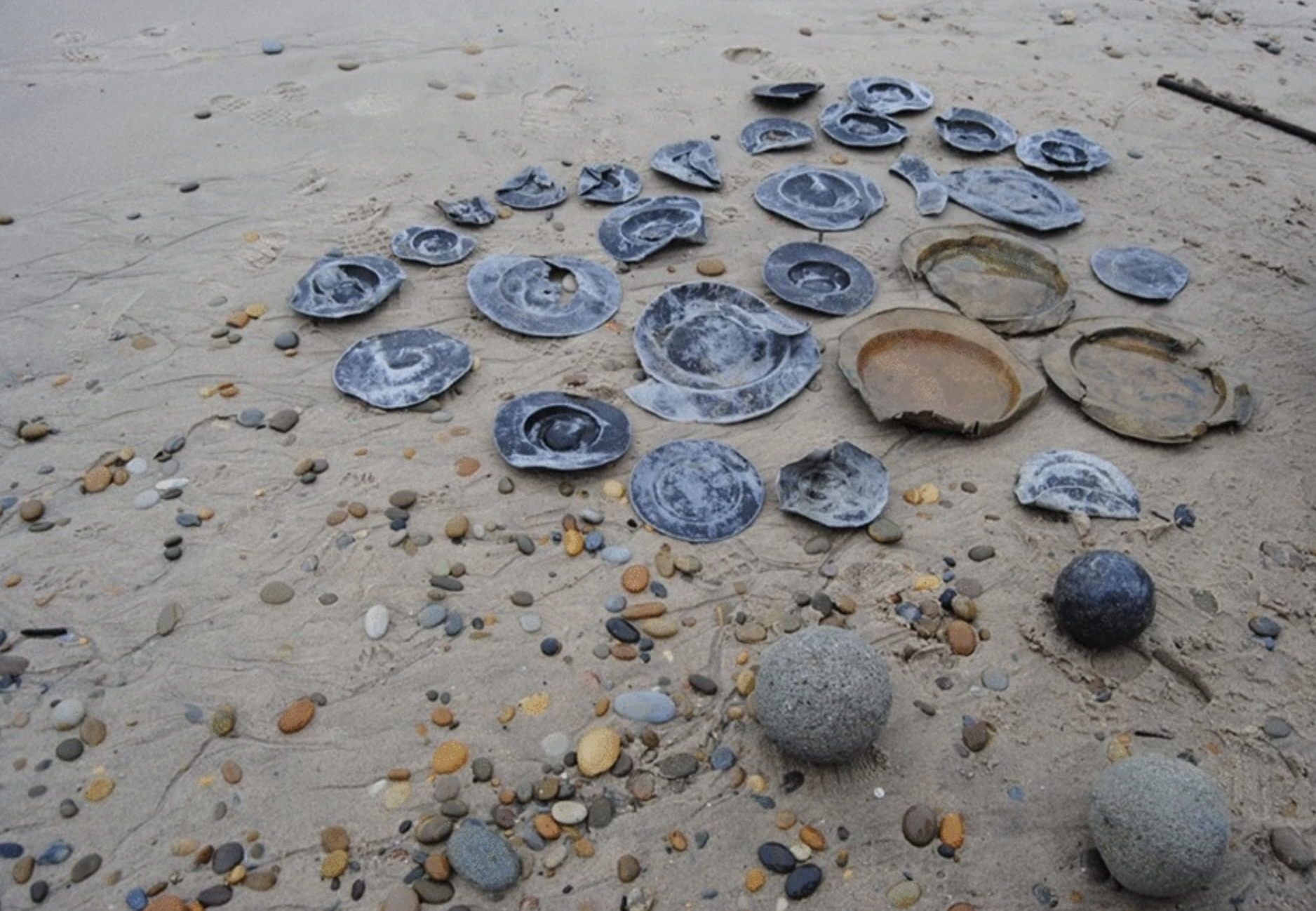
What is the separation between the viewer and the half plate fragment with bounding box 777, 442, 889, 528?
3.58m

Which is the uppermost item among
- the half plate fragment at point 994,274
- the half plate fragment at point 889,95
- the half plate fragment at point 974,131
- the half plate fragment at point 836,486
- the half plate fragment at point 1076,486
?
the half plate fragment at point 889,95

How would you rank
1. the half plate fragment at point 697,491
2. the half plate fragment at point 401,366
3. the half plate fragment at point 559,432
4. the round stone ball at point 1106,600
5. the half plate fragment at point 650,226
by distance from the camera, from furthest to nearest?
the half plate fragment at point 650,226, the half plate fragment at point 401,366, the half plate fragment at point 559,432, the half plate fragment at point 697,491, the round stone ball at point 1106,600

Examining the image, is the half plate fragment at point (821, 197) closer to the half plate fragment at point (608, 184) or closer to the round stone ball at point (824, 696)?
the half plate fragment at point (608, 184)

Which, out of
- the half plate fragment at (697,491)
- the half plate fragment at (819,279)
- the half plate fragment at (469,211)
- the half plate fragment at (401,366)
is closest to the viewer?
the half plate fragment at (697,491)

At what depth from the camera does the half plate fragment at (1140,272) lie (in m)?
4.76

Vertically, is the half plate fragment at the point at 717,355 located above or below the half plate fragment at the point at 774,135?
below

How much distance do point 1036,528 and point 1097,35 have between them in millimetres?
5607

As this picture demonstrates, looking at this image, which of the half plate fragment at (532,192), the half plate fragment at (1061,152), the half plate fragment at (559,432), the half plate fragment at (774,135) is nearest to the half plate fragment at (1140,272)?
the half plate fragment at (1061,152)

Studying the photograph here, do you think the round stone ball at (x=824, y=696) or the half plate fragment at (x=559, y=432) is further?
the half plate fragment at (x=559, y=432)

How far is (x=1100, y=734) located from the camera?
295 cm

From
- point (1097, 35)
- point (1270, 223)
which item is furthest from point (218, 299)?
point (1097, 35)

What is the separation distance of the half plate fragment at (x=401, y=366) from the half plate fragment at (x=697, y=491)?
1.03 metres

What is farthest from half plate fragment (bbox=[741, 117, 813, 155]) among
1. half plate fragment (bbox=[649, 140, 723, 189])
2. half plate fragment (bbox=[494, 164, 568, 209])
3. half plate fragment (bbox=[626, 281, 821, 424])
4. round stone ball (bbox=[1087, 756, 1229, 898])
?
round stone ball (bbox=[1087, 756, 1229, 898])

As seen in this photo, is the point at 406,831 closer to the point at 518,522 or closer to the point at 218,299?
the point at 518,522
